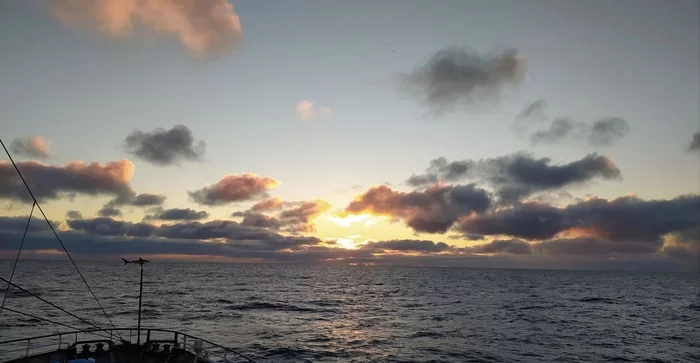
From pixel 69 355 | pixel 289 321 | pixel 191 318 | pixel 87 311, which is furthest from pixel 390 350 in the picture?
pixel 87 311

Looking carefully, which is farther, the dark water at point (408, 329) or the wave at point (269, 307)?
the wave at point (269, 307)

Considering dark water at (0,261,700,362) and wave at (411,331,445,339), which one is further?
wave at (411,331,445,339)

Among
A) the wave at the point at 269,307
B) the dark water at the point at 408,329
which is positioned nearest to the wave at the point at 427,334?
the dark water at the point at 408,329

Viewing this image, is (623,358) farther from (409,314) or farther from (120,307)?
(120,307)

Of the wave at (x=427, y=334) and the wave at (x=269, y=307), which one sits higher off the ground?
the wave at (x=427, y=334)

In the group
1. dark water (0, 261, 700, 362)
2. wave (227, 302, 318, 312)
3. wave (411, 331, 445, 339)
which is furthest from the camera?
wave (227, 302, 318, 312)

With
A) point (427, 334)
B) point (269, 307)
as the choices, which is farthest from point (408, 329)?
point (269, 307)

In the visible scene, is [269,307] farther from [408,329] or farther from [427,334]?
[427,334]

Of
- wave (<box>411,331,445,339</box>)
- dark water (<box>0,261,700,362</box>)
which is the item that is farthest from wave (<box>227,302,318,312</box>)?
wave (<box>411,331,445,339</box>)

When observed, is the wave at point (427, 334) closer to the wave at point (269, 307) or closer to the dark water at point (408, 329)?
the dark water at point (408, 329)

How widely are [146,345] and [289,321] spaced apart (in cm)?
4049

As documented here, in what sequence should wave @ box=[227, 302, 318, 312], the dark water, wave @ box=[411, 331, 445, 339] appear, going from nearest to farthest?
the dark water, wave @ box=[411, 331, 445, 339], wave @ box=[227, 302, 318, 312]

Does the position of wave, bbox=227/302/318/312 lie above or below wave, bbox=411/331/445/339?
below

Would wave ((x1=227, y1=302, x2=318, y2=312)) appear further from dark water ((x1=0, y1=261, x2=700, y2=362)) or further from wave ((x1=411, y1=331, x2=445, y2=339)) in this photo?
wave ((x1=411, y1=331, x2=445, y2=339))
